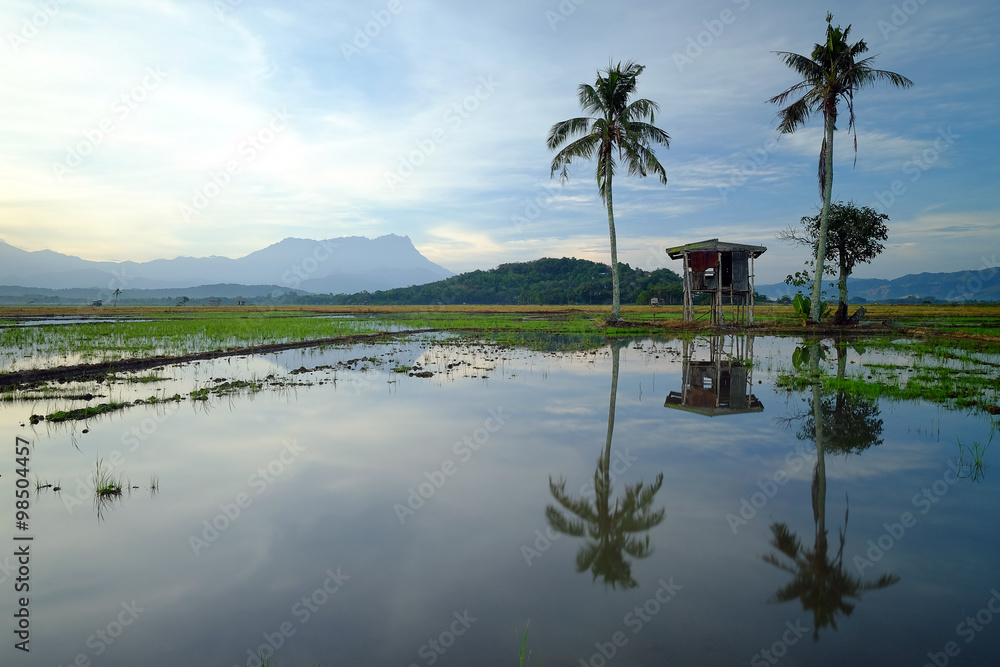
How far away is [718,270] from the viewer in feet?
93.7

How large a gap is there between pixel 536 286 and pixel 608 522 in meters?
128

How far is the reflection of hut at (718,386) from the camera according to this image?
10234 mm

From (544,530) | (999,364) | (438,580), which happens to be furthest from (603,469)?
(999,364)

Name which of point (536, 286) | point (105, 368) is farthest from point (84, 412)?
point (536, 286)

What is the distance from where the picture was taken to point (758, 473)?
6402mm

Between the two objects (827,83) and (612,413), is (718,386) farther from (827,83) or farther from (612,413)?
(827,83)

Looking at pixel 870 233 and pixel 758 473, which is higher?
pixel 870 233

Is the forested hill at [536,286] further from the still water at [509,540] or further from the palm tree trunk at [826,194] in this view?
the still water at [509,540]

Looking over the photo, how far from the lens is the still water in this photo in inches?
135

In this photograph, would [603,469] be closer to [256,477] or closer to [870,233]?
[256,477]

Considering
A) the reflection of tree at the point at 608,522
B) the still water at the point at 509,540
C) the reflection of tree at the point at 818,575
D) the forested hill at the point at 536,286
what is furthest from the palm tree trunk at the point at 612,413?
the forested hill at the point at 536,286

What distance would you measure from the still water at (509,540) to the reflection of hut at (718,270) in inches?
790

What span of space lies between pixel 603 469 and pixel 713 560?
234 centimetres

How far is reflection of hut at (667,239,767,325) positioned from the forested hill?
78.0 metres
